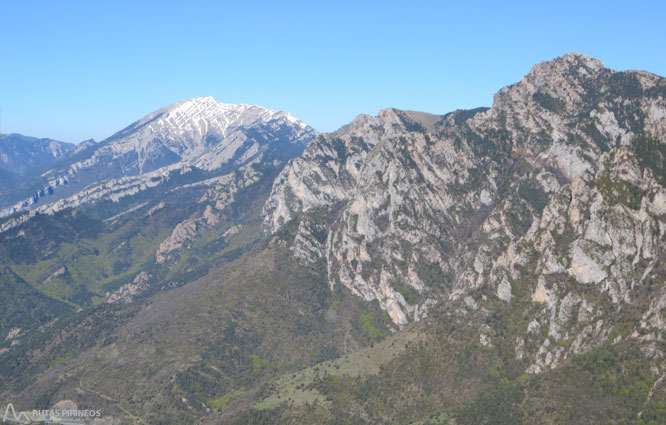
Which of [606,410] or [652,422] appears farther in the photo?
[606,410]

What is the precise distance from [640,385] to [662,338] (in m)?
15.8

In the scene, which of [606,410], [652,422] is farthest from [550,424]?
[652,422]

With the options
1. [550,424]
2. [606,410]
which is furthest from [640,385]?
[550,424]

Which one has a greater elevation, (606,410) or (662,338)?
(662,338)

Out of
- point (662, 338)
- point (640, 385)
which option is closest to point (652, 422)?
point (640, 385)

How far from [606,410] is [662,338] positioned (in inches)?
1071

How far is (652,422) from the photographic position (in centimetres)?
17862

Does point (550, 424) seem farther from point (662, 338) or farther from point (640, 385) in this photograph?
point (662, 338)

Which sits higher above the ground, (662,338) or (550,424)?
(662,338)

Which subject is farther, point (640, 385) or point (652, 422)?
point (640, 385)

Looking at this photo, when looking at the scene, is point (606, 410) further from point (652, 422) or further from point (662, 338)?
point (662, 338)

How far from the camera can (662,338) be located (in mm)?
196000

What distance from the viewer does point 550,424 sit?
199 metres

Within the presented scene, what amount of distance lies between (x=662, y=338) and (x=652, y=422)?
92.6ft
